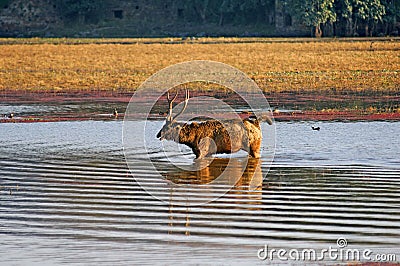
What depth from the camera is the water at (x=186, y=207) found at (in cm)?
770

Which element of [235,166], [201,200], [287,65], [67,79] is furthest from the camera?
[287,65]

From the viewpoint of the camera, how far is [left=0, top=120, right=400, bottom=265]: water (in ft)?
25.3

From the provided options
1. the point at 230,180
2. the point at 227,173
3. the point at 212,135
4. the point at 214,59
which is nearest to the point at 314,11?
the point at 214,59

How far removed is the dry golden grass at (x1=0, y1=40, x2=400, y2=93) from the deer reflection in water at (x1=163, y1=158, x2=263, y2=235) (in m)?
12.4

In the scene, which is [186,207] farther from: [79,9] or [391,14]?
[79,9]

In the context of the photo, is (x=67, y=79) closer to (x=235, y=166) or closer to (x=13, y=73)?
(x=13, y=73)

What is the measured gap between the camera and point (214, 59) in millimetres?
Answer: 35531

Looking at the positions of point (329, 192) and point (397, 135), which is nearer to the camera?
point (329, 192)

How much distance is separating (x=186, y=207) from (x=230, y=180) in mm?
1827

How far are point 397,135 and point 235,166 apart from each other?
12.9ft

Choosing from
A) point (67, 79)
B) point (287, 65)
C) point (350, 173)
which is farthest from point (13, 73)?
point (350, 173)

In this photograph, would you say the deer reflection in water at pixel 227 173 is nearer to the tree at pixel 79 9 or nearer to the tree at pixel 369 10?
the tree at pixel 369 10

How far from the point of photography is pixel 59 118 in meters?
18.8

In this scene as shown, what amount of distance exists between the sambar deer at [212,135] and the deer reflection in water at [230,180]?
225 millimetres
